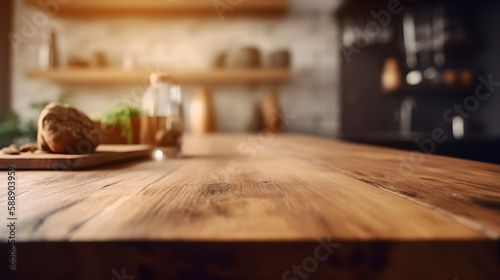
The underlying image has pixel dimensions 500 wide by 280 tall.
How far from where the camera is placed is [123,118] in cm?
105

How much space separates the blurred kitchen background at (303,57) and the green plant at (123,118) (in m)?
1.82

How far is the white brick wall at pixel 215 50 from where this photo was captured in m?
2.93

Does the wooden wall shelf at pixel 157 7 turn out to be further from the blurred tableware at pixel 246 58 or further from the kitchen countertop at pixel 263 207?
the kitchen countertop at pixel 263 207

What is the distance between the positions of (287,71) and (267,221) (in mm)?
2459

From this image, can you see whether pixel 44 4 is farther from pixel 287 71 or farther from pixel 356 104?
pixel 356 104

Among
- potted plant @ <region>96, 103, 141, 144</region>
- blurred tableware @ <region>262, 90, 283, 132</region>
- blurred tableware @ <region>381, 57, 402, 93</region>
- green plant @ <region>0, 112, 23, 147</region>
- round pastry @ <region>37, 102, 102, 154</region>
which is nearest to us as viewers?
round pastry @ <region>37, 102, 102, 154</region>

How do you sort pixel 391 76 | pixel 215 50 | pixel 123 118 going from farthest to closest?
pixel 215 50, pixel 391 76, pixel 123 118

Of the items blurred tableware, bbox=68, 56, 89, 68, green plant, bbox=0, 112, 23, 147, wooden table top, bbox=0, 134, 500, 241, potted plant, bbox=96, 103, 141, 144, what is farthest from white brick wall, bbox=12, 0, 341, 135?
wooden table top, bbox=0, 134, 500, 241

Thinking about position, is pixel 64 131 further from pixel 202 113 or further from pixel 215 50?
pixel 215 50

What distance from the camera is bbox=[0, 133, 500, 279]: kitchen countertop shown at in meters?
0.23

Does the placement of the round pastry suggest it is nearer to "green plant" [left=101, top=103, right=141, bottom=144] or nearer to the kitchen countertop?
the kitchen countertop

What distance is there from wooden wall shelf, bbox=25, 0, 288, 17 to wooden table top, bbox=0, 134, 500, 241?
249cm

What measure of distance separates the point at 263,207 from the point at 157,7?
2.81 metres

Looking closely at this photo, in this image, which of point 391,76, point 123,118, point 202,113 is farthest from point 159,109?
point 391,76
